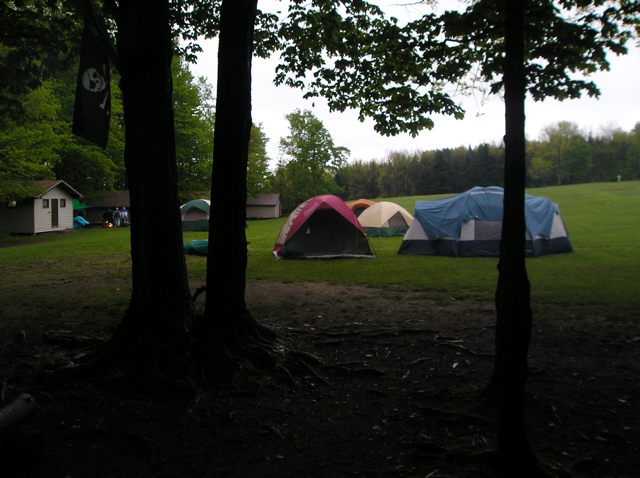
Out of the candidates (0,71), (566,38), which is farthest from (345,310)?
(0,71)

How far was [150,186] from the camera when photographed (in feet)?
15.1

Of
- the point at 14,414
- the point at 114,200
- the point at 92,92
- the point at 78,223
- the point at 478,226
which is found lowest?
the point at 14,414

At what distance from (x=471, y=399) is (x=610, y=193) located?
5585cm

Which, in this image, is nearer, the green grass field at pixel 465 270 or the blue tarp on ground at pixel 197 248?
the green grass field at pixel 465 270

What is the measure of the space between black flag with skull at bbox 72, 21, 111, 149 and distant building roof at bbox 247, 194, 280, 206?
4679 centimetres

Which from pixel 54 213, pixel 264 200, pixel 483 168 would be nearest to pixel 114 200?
pixel 54 213

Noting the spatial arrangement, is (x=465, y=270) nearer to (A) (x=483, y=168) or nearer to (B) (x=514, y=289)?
(B) (x=514, y=289)

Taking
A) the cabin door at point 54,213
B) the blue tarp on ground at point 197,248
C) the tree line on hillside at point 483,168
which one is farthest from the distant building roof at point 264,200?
the blue tarp on ground at point 197,248

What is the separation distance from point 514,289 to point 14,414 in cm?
321

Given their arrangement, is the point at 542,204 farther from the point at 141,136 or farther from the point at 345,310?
the point at 141,136

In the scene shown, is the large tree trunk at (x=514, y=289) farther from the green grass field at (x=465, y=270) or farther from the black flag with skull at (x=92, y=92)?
the green grass field at (x=465, y=270)

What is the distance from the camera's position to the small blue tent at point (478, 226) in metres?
14.9

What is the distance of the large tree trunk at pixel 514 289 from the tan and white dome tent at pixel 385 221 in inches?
A: 828

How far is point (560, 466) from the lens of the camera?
9.86 ft
